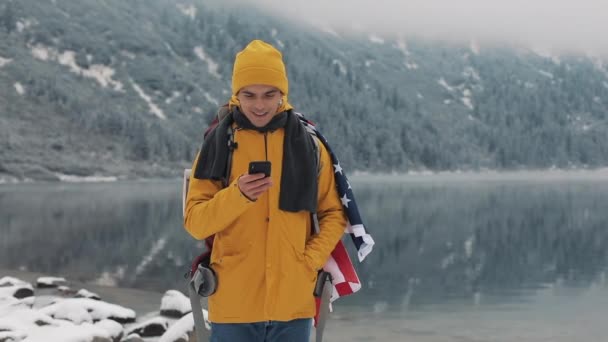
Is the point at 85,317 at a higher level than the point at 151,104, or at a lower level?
lower

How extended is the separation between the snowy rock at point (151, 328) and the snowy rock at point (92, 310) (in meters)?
1.04

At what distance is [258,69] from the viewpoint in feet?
12.7

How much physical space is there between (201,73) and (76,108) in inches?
2005

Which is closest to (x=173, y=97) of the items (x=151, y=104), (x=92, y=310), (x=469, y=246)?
(x=151, y=104)

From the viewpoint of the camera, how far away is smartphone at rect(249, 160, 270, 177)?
3430 mm

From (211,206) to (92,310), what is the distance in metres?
11.7

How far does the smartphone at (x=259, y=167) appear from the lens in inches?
135

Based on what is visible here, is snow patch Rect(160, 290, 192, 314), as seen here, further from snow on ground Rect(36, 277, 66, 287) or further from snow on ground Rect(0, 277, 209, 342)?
snow on ground Rect(36, 277, 66, 287)

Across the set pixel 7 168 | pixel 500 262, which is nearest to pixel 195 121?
pixel 7 168

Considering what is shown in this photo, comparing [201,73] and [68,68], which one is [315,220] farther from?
[201,73]

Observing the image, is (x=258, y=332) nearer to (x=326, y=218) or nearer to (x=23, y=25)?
(x=326, y=218)

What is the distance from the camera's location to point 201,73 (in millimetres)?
188500

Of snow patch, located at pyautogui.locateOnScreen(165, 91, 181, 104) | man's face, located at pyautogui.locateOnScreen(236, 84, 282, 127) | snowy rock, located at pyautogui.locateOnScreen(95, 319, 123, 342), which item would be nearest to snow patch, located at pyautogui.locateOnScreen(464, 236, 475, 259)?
snowy rock, located at pyautogui.locateOnScreen(95, 319, 123, 342)

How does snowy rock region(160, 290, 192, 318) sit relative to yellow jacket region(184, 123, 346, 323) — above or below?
below
